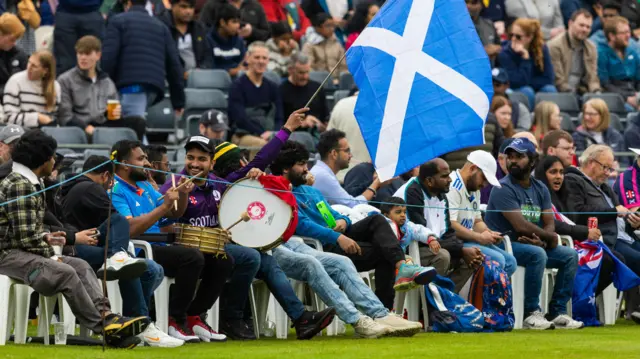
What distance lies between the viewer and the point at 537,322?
13648 mm

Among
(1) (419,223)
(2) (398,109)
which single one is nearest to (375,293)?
(1) (419,223)

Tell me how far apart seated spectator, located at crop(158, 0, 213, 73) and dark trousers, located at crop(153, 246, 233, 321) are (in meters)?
7.13

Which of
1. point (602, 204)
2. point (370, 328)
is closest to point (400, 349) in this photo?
point (370, 328)

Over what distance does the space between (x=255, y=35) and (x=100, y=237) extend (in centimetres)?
940

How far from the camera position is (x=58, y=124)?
1568 cm

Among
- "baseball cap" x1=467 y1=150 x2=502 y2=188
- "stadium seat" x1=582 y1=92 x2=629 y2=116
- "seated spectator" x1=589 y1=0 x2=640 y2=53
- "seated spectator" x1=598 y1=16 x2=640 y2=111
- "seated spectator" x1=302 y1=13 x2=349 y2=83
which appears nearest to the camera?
"baseball cap" x1=467 y1=150 x2=502 y2=188

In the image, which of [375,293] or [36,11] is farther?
[36,11]

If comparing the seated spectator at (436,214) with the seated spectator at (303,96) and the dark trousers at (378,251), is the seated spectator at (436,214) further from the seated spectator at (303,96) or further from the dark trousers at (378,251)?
the seated spectator at (303,96)

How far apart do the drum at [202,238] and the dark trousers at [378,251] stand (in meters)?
1.60

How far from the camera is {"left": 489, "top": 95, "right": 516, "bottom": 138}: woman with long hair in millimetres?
17141

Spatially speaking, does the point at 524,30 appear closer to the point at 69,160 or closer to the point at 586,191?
the point at 586,191

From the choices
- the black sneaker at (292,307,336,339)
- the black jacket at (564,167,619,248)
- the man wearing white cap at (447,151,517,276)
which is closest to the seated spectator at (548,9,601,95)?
the black jacket at (564,167,619,248)

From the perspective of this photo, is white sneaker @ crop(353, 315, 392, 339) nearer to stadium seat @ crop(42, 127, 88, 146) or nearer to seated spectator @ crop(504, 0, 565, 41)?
stadium seat @ crop(42, 127, 88, 146)

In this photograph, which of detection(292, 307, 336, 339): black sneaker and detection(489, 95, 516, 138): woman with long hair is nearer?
detection(292, 307, 336, 339): black sneaker
